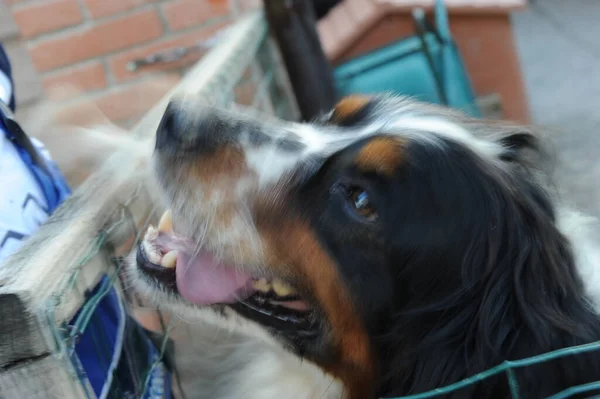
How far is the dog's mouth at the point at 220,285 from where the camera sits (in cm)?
173

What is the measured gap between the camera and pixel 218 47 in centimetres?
323

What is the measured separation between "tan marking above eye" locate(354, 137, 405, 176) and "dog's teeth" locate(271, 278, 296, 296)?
Result: 355 millimetres

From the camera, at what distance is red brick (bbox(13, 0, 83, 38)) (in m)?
3.81

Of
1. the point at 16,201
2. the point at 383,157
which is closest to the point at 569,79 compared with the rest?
the point at 383,157

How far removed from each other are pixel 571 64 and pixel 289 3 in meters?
4.18

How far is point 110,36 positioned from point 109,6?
17 cm

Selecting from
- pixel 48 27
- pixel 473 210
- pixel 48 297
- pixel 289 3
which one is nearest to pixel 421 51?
pixel 289 3

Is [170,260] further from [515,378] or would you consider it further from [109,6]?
[109,6]

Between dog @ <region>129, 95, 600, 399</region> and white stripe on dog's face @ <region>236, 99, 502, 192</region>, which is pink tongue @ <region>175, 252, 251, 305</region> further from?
white stripe on dog's face @ <region>236, 99, 502, 192</region>

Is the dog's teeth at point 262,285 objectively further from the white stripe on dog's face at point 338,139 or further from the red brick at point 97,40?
the red brick at point 97,40

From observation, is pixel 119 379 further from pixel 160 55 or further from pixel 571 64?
pixel 571 64

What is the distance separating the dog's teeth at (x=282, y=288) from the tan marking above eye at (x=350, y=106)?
0.58 meters

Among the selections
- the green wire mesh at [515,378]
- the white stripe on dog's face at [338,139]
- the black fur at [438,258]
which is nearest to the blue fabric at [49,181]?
the white stripe on dog's face at [338,139]

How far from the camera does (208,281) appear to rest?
1771 mm
